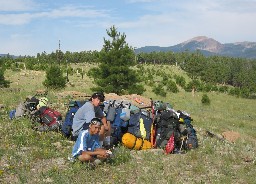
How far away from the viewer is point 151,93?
1911 inches

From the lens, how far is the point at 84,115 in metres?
8.92

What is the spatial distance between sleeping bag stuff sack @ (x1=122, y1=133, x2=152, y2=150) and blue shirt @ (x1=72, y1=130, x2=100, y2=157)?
1581 mm

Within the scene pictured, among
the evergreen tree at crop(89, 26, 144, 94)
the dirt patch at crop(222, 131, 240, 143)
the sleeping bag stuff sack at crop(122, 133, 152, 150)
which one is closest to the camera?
the sleeping bag stuff sack at crop(122, 133, 152, 150)

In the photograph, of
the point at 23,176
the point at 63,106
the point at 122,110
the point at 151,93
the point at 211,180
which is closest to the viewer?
the point at 23,176

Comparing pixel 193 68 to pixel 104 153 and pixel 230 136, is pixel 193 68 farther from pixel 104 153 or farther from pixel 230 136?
pixel 104 153

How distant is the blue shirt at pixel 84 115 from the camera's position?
347 inches

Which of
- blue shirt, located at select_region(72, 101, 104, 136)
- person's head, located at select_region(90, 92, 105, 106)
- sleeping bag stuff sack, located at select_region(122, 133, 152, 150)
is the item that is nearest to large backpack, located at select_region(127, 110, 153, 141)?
sleeping bag stuff sack, located at select_region(122, 133, 152, 150)

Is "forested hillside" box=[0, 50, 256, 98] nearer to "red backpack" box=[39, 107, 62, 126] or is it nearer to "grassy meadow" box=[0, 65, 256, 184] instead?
"red backpack" box=[39, 107, 62, 126]

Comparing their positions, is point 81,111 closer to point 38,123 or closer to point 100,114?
point 100,114

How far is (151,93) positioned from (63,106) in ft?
113

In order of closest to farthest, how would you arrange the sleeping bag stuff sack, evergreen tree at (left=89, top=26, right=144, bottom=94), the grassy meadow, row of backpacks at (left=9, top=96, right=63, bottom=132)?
the grassy meadow < the sleeping bag stuff sack < row of backpacks at (left=9, top=96, right=63, bottom=132) < evergreen tree at (left=89, top=26, right=144, bottom=94)

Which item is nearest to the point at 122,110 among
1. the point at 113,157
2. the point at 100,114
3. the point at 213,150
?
the point at 100,114

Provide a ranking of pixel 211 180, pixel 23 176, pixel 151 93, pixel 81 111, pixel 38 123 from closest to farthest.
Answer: pixel 23 176
pixel 211 180
pixel 81 111
pixel 38 123
pixel 151 93

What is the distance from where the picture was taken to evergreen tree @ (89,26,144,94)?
30078mm
